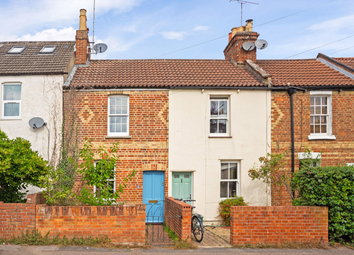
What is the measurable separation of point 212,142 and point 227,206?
2.69 meters

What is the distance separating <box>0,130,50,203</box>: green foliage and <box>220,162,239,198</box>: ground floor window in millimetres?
6976

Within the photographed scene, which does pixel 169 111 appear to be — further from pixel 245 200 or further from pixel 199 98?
pixel 245 200

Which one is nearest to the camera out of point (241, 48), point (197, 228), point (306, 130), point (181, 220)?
point (181, 220)

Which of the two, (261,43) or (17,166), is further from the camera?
(261,43)

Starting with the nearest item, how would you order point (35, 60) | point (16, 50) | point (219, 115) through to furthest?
point (219, 115) → point (35, 60) → point (16, 50)

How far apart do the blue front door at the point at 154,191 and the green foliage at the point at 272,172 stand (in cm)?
371

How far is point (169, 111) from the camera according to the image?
12.8 metres

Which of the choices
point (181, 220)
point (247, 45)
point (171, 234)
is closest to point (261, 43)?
point (247, 45)

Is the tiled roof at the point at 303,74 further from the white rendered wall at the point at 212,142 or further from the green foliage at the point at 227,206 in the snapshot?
the green foliage at the point at 227,206

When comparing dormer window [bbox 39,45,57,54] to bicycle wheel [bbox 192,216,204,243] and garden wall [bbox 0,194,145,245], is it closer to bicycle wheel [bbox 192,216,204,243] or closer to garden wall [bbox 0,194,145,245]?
garden wall [bbox 0,194,145,245]

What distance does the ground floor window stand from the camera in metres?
12.9

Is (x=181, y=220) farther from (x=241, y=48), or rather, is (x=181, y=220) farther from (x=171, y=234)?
(x=241, y=48)

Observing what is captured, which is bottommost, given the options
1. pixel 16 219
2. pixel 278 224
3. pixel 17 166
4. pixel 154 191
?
pixel 278 224

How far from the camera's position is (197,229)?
31.5 feet
